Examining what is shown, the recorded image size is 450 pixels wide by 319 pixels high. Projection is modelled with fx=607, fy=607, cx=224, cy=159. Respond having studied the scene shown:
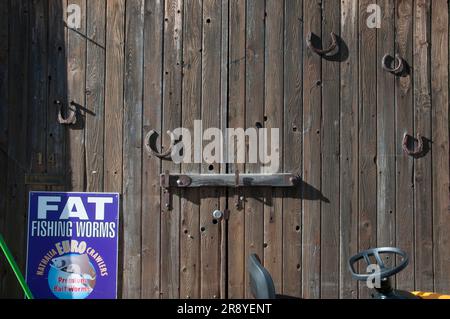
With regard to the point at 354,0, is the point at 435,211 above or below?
below

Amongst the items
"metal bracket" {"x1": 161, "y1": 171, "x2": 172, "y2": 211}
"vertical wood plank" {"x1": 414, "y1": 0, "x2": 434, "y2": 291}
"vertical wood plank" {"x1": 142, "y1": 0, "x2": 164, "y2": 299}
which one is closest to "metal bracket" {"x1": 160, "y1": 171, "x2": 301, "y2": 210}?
"metal bracket" {"x1": 161, "y1": 171, "x2": 172, "y2": 211}

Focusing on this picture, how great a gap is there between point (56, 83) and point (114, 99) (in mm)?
492

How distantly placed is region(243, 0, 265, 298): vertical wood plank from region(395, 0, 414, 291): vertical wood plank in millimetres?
1117

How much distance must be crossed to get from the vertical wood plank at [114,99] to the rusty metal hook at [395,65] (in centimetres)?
215

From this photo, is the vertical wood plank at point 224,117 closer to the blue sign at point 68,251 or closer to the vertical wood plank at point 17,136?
the blue sign at point 68,251

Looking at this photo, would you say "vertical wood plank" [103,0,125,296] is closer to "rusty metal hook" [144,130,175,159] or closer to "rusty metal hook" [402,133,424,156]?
"rusty metal hook" [144,130,175,159]

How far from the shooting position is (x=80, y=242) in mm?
4867

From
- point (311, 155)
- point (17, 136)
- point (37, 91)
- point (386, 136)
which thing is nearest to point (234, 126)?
point (311, 155)

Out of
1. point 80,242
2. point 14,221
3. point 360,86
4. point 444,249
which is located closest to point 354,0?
point 360,86

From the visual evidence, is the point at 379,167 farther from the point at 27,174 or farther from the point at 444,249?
the point at 27,174

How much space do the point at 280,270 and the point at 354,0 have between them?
2299 mm

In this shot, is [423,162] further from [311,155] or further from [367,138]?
[311,155]

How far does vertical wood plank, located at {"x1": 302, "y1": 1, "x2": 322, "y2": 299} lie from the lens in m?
4.91

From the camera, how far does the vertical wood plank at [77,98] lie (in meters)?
4.94
